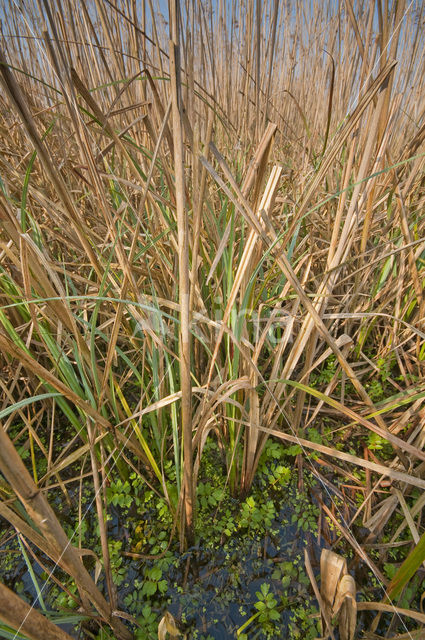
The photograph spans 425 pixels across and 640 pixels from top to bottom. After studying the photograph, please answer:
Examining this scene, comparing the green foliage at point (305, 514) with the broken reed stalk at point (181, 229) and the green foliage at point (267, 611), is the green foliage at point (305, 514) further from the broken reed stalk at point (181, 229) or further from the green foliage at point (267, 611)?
the broken reed stalk at point (181, 229)

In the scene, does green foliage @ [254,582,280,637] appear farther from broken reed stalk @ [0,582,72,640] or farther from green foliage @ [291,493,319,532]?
broken reed stalk @ [0,582,72,640]

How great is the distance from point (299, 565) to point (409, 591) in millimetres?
219

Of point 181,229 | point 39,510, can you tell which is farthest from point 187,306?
point 39,510

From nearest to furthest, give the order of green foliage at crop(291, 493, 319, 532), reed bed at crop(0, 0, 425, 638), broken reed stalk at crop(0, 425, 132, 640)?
broken reed stalk at crop(0, 425, 132, 640), reed bed at crop(0, 0, 425, 638), green foliage at crop(291, 493, 319, 532)

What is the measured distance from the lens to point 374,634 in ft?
1.87

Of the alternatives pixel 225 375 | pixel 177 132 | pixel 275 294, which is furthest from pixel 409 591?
pixel 177 132

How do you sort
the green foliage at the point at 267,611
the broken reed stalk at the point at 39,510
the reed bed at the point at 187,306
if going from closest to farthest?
the broken reed stalk at the point at 39,510
the reed bed at the point at 187,306
the green foliage at the point at 267,611

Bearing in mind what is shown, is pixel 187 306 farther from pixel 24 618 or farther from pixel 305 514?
pixel 305 514

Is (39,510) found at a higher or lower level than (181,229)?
lower

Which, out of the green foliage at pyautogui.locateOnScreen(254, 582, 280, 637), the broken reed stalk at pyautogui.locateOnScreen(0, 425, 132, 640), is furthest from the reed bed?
the green foliage at pyautogui.locateOnScreen(254, 582, 280, 637)

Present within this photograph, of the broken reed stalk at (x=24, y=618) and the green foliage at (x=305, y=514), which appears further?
the green foliage at (x=305, y=514)

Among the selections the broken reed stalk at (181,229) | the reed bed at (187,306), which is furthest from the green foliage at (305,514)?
the broken reed stalk at (181,229)

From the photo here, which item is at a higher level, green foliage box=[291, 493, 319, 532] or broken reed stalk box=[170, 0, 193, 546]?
broken reed stalk box=[170, 0, 193, 546]

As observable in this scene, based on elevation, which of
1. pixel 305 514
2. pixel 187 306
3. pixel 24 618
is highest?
pixel 187 306
